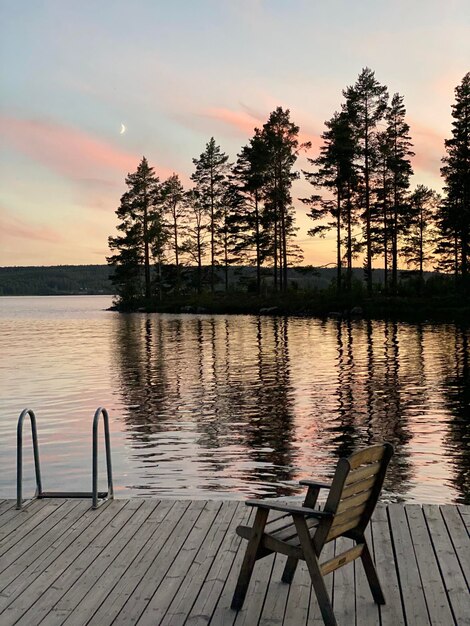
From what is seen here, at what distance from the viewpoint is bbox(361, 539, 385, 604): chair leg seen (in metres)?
5.59

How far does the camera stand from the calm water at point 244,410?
1296 cm

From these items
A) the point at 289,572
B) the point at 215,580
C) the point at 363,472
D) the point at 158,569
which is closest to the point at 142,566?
the point at 158,569

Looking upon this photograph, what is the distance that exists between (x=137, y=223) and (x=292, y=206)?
68.0 feet

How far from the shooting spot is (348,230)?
219 feet

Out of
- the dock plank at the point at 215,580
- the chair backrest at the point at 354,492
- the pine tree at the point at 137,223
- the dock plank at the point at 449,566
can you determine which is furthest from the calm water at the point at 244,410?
the pine tree at the point at 137,223

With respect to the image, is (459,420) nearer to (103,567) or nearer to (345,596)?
(345,596)

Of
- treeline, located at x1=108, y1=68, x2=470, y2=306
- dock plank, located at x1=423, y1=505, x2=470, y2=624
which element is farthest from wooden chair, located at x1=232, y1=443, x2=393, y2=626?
treeline, located at x1=108, y1=68, x2=470, y2=306

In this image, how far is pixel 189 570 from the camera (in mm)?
6355

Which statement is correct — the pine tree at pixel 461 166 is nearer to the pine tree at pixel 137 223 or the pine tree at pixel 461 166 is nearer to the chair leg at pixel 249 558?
the pine tree at pixel 137 223

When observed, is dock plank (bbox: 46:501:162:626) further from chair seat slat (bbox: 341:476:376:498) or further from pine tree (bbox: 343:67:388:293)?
pine tree (bbox: 343:67:388:293)

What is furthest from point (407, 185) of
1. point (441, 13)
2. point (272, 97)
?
point (441, 13)

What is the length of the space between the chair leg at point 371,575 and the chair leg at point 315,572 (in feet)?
2.09

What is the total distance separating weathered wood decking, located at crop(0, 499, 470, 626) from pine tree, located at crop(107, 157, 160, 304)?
251 feet

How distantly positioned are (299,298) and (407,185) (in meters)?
13.5
